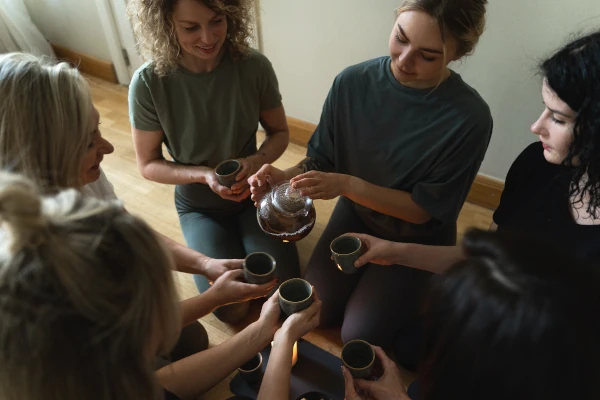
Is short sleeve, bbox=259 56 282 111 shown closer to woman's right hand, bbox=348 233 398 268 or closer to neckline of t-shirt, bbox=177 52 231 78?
neckline of t-shirt, bbox=177 52 231 78

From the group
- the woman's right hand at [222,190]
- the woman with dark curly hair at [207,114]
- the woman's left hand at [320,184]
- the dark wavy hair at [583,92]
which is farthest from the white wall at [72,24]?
the dark wavy hair at [583,92]

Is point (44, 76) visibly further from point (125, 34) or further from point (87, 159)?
point (125, 34)

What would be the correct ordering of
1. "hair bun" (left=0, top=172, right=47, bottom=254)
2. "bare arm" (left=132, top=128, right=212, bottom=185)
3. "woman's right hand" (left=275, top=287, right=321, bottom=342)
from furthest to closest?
"bare arm" (left=132, top=128, right=212, bottom=185) < "woman's right hand" (left=275, top=287, right=321, bottom=342) < "hair bun" (left=0, top=172, right=47, bottom=254)

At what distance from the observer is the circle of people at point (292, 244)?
0.59 m

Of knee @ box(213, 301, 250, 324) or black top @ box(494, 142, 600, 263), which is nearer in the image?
black top @ box(494, 142, 600, 263)

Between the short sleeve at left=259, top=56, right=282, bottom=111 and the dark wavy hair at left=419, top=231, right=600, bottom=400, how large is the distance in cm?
110

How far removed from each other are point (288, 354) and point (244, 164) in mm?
639

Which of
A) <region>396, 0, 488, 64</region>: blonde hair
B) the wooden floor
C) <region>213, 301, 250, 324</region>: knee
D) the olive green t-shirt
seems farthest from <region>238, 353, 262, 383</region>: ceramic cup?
<region>396, 0, 488, 64</region>: blonde hair

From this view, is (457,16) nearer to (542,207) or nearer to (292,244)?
(542,207)

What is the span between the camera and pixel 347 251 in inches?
51.9

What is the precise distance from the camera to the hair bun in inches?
21.1

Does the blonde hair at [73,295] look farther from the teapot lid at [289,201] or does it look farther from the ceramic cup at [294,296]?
the teapot lid at [289,201]

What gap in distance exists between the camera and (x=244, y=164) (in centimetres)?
149

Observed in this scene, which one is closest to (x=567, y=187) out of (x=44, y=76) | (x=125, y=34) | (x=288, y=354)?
(x=288, y=354)
